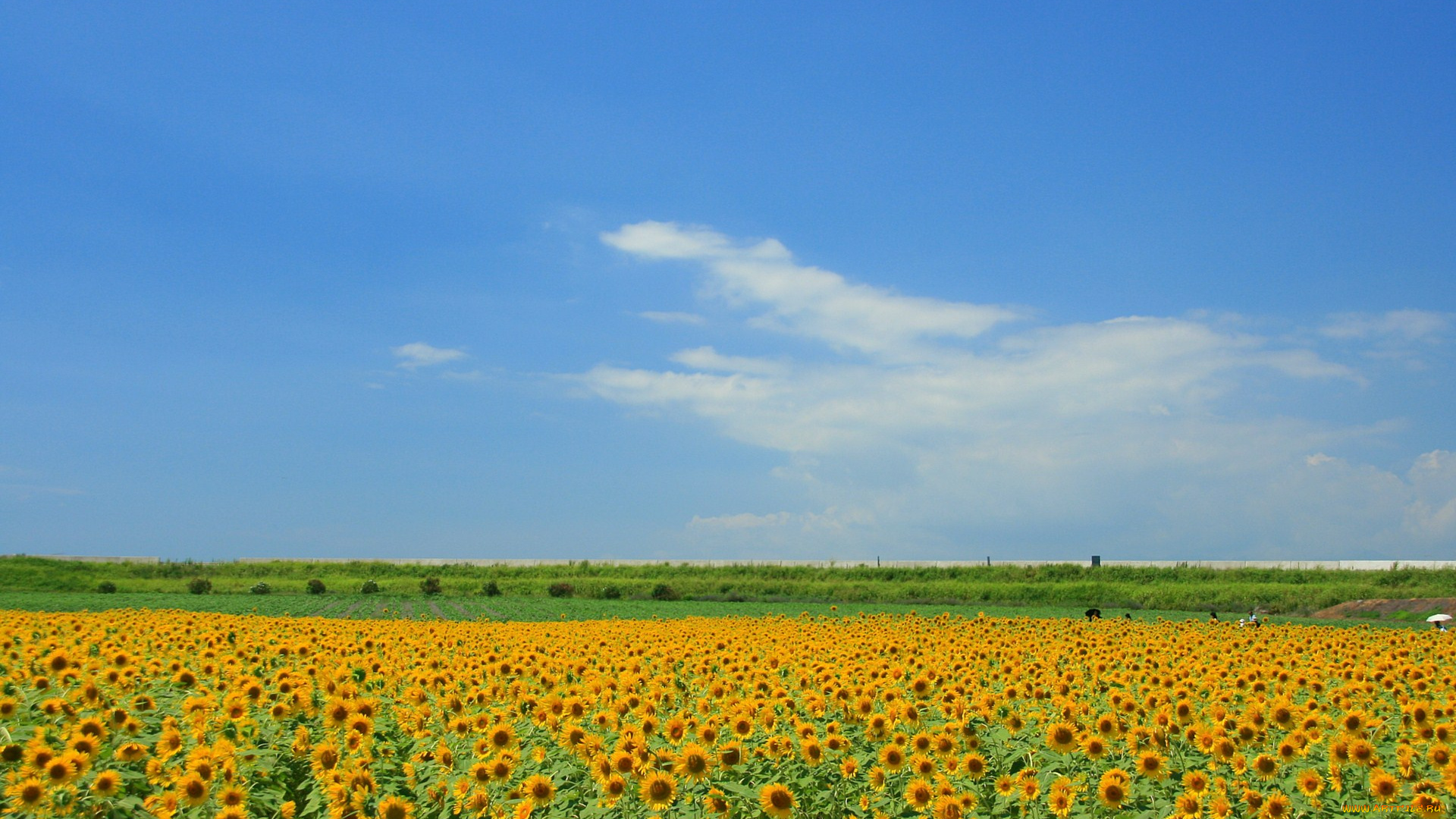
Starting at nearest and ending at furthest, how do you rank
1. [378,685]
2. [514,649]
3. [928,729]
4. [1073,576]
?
[928,729] < [378,685] < [514,649] < [1073,576]

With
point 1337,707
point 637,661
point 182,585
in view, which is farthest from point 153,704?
point 182,585

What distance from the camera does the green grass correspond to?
47.2 metres

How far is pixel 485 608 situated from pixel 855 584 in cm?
3351

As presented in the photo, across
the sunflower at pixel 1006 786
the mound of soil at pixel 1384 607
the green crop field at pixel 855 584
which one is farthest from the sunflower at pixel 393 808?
the mound of soil at pixel 1384 607

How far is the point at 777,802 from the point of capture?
6.75m

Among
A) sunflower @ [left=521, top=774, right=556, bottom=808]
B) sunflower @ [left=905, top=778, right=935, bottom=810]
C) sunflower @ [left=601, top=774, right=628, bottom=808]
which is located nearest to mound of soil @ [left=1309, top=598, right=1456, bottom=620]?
sunflower @ [left=905, top=778, right=935, bottom=810]

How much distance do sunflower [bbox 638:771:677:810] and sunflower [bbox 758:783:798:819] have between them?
69cm

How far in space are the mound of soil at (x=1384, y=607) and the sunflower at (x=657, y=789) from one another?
57984 millimetres

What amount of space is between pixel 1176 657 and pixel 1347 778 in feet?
22.3

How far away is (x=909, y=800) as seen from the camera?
7008 millimetres

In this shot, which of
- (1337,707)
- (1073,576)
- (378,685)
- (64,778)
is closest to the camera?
(64,778)

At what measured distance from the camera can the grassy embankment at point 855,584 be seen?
63.9 meters

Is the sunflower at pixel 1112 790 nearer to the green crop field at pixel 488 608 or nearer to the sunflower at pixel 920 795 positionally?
the sunflower at pixel 920 795

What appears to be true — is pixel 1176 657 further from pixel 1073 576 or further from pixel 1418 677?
pixel 1073 576
